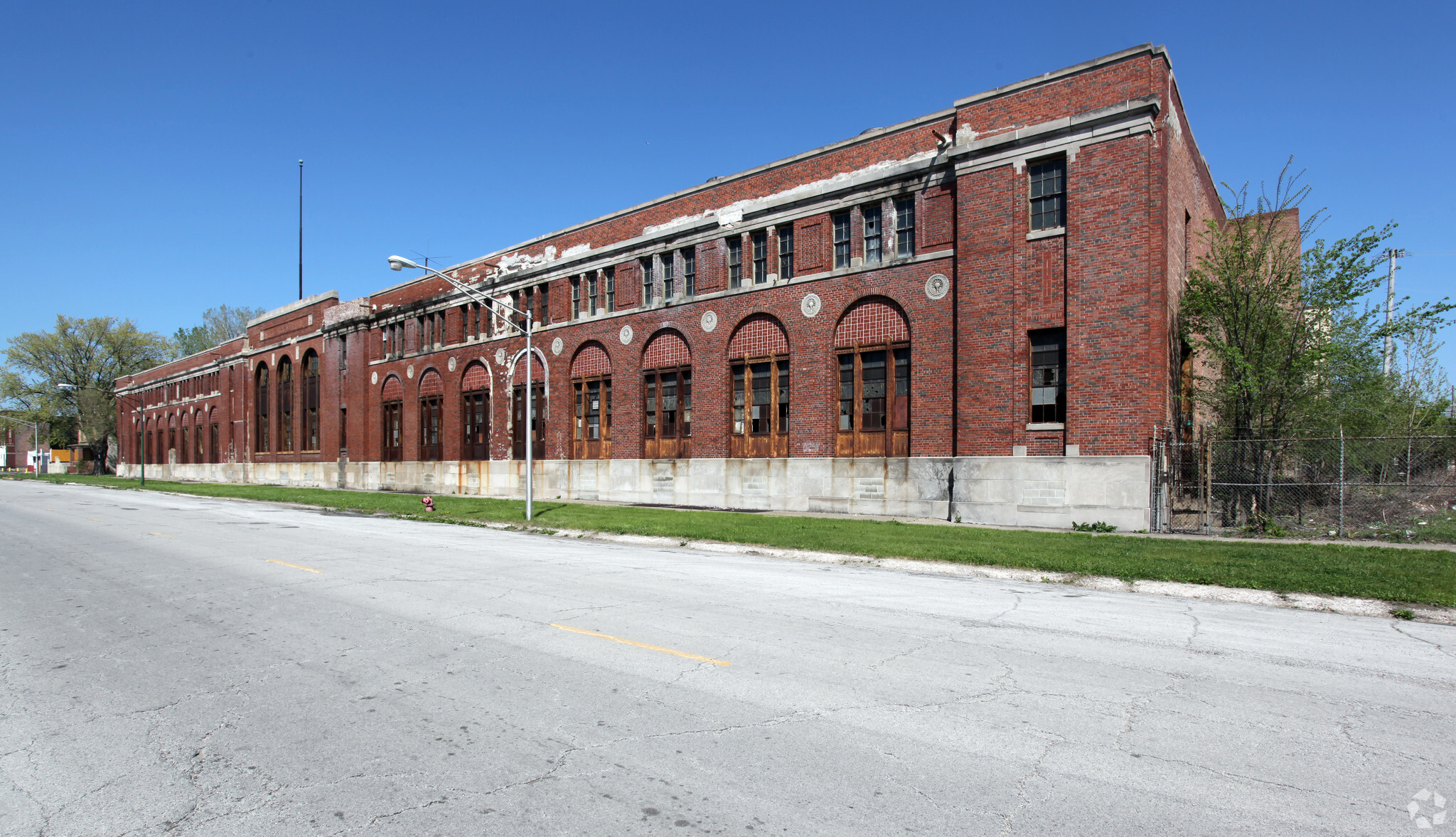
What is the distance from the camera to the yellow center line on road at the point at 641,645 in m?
6.69

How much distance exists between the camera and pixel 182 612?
8.87 metres

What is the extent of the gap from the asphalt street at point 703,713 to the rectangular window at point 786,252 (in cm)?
1722

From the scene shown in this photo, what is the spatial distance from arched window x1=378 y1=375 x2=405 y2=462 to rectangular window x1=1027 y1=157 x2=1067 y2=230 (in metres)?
35.4

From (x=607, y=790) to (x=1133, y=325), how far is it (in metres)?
18.4

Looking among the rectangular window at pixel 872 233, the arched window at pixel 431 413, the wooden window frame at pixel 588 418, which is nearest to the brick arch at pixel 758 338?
the rectangular window at pixel 872 233

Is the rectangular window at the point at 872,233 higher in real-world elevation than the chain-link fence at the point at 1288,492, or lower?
higher

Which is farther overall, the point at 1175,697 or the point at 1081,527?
the point at 1081,527

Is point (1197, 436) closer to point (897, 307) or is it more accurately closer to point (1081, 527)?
point (1081, 527)

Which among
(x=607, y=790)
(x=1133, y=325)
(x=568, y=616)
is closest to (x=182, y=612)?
(x=568, y=616)

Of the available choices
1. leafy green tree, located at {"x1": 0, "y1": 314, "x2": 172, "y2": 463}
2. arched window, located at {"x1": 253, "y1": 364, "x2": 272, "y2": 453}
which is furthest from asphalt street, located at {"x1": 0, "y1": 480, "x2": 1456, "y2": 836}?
leafy green tree, located at {"x1": 0, "y1": 314, "x2": 172, "y2": 463}

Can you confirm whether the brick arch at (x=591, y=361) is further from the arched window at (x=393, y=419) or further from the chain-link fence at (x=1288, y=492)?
the chain-link fence at (x=1288, y=492)

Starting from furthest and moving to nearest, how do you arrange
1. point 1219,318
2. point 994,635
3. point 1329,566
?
point 1219,318, point 1329,566, point 994,635

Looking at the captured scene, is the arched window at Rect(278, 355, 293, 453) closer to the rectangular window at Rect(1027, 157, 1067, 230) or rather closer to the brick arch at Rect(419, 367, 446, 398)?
the brick arch at Rect(419, 367, 446, 398)

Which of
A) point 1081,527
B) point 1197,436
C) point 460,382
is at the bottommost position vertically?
point 1081,527
